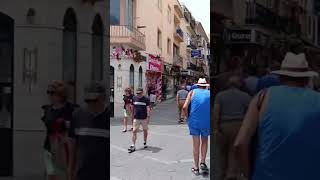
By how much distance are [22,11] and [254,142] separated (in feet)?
8.36

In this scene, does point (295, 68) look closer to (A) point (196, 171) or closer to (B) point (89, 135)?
(B) point (89, 135)

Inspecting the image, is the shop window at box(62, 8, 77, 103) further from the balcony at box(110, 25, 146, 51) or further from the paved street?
the paved street

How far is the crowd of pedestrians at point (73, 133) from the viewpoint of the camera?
482 cm

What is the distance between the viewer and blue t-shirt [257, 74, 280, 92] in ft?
13.7

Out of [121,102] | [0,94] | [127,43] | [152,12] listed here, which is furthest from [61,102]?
[121,102]

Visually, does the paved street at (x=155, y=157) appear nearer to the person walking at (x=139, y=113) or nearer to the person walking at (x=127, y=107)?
the person walking at (x=127, y=107)

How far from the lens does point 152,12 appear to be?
9422mm

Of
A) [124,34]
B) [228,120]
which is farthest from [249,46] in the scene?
[124,34]

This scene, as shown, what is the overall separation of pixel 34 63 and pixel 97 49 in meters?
0.61

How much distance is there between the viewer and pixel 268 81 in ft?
13.9

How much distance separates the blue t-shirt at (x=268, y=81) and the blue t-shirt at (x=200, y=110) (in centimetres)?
386

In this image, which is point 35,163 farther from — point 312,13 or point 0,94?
point 312,13

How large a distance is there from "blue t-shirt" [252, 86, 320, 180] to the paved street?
5055 millimetres

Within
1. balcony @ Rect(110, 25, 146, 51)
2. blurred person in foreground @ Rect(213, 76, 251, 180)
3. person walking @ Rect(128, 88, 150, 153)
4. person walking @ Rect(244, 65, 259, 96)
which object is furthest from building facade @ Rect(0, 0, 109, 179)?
person walking @ Rect(128, 88, 150, 153)
